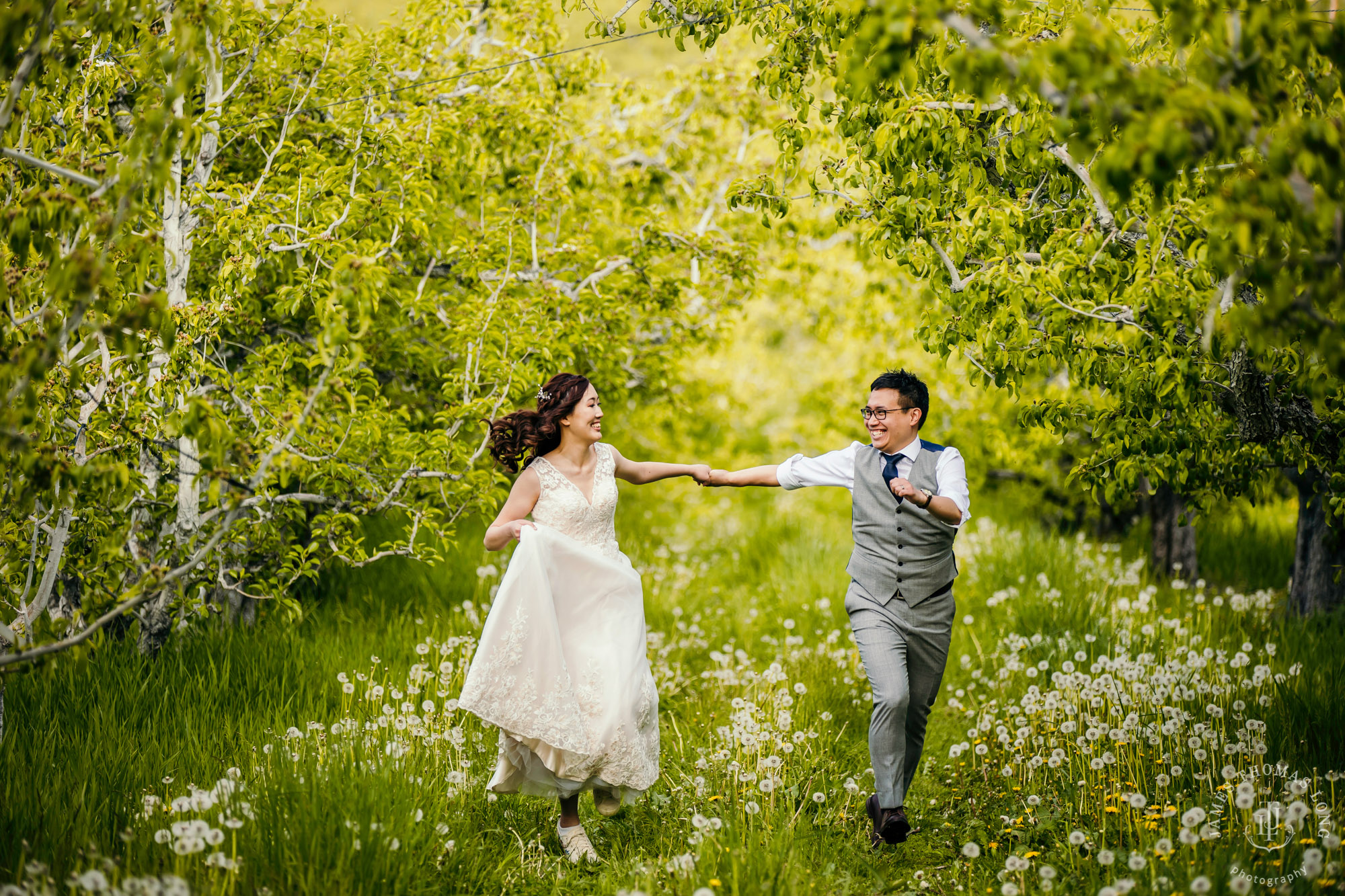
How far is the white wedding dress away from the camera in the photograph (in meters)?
4.70

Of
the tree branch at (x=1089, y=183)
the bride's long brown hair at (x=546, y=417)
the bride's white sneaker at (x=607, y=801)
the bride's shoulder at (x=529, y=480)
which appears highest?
the tree branch at (x=1089, y=183)

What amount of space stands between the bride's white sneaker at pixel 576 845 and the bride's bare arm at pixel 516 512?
4.86ft

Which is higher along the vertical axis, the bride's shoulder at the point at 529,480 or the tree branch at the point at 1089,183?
the tree branch at the point at 1089,183

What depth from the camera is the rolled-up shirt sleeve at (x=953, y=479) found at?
491 centimetres

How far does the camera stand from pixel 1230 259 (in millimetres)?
2766

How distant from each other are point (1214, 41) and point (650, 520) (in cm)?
1187

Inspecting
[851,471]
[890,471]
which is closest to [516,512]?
[851,471]

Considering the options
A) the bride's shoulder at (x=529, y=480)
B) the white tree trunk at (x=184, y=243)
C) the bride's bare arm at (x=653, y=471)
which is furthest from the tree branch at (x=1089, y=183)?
the white tree trunk at (x=184, y=243)

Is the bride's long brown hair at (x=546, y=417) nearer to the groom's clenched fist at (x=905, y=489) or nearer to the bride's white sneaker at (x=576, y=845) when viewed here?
the groom's clenched fist at (x=905, y=489)

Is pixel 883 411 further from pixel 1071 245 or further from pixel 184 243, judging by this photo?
pixel 184 243

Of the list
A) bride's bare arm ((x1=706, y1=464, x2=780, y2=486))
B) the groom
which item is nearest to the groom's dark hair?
the groom

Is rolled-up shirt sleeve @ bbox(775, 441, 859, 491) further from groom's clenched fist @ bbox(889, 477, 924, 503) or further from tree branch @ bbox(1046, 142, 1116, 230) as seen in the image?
tree branch @ bbox(1046, 142, 1116, 230)

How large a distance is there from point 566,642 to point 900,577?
5.71 ft

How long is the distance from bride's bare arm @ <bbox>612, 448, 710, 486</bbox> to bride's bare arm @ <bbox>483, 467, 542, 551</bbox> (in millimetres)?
580
